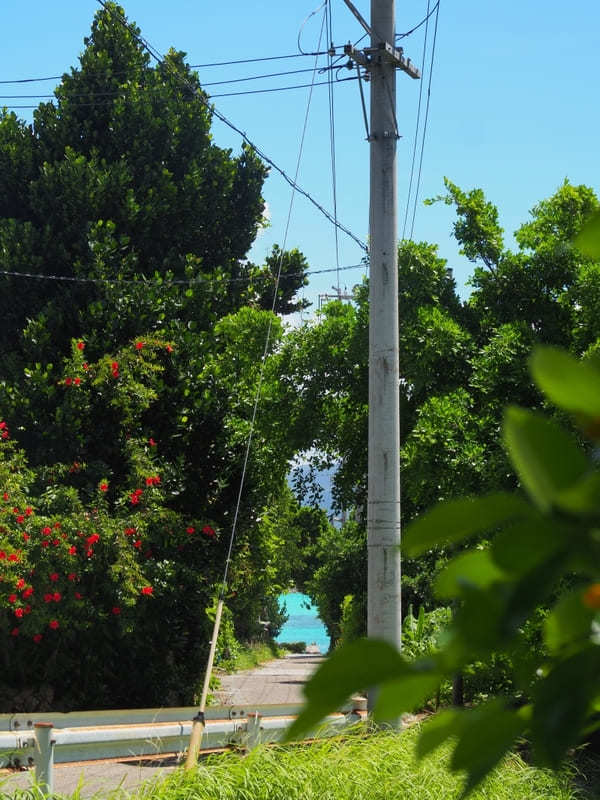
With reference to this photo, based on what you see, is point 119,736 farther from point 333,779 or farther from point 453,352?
point 453,352

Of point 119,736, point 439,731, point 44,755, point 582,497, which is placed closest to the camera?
point 582,497

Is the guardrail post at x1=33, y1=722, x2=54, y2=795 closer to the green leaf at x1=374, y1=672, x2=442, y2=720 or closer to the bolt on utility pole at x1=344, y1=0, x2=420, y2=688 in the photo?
the bolt on utility pole at x1=344, y1=0, x2=420, y2=688

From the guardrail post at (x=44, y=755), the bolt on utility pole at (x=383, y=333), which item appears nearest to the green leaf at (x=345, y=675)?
the guardrail post at (x=44, y=755)

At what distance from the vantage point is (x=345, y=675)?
49cm

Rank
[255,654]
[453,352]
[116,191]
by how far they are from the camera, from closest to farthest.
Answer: [453,352]
[116,191]
[255,654]

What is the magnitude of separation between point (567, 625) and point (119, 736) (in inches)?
272

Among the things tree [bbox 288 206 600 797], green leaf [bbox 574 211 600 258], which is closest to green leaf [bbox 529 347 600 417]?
tree [bbox 288 206 600 797]

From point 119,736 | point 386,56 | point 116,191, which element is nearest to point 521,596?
point 119,736

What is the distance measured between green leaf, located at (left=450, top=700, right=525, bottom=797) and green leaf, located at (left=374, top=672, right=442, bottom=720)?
35 millimetres

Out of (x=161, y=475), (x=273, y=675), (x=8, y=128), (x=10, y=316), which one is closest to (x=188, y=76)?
(x=8, y=128)

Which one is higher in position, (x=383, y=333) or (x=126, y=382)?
(x=126, y=382)

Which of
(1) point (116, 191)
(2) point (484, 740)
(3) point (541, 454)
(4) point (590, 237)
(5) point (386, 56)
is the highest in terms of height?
(1) point (116, 191)

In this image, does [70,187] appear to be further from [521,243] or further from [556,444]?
[556,444]

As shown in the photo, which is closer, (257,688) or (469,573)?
(469,573)
